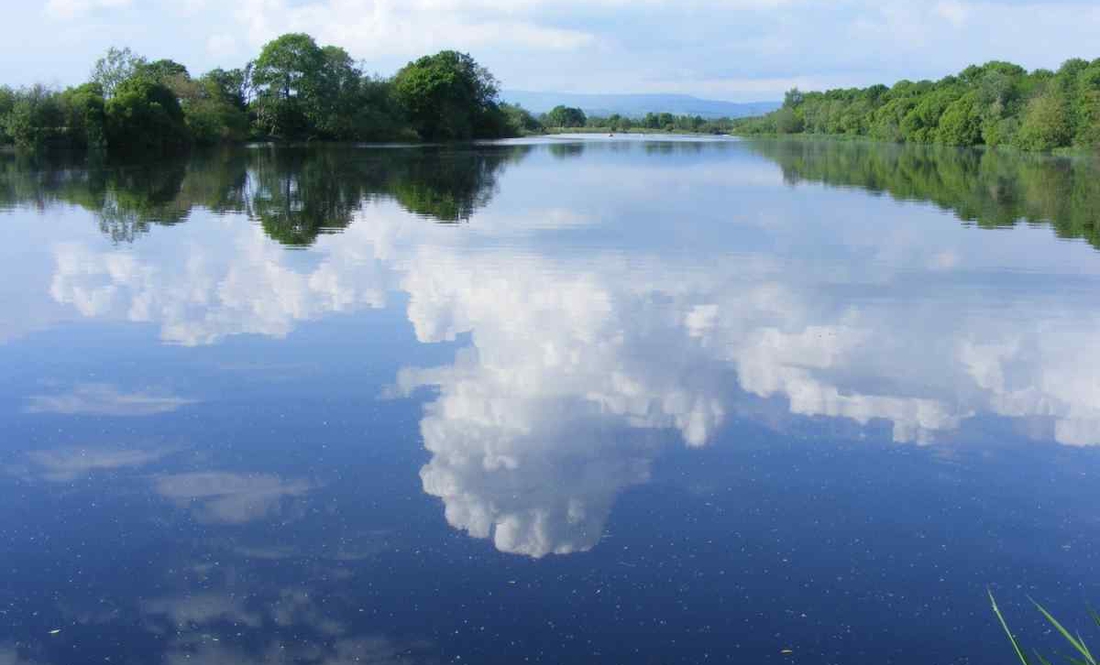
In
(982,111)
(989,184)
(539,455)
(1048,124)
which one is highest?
(982,111)

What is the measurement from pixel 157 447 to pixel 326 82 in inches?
3108

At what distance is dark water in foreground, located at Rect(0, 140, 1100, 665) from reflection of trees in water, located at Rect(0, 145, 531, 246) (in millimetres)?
5321

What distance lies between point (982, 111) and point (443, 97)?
49494mm

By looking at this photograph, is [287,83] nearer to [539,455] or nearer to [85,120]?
[85,120]

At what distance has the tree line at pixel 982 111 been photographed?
233 ft

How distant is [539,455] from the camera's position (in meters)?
7.64

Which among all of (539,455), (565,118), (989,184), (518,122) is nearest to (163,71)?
(518,122)

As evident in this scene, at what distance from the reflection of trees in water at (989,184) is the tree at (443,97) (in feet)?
146

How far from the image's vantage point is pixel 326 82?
81875 mm

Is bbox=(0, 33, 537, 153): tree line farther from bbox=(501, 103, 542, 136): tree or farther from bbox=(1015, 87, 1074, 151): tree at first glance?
bbox=(1015, 87, 1074, 151): tree

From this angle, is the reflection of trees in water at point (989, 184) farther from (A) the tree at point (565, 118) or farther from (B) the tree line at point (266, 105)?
(A) the tree at point (565, 118)

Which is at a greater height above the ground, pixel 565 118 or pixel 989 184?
pixel 565 118

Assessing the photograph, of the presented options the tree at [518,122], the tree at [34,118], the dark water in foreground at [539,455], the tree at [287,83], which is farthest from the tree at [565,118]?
the dark water in foreground at [539,455]

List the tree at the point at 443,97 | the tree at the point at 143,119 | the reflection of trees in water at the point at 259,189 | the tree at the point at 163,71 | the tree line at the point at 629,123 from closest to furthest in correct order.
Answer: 1. the reflection of trees in water at the point at 259,189
2. the tree at the point at 143,119
3. the tree at the point at 163,71
4. the tree at the point at 443,97
5. the tree line at the point at 629,123
